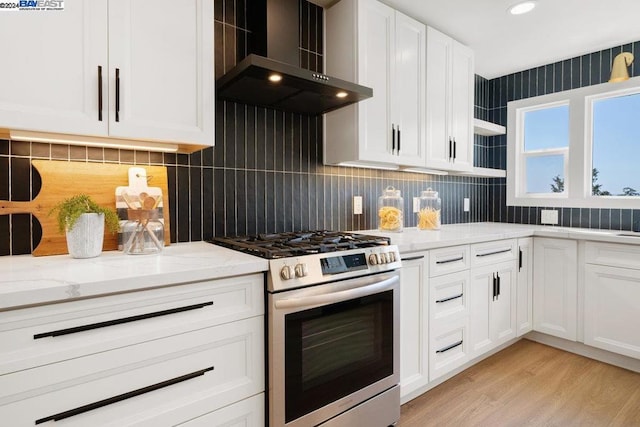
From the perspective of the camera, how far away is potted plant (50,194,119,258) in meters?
1.31

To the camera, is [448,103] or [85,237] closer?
[85,237]

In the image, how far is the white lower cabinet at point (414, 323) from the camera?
189 centimetres

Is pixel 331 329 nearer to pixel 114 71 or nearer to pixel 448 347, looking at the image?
pixel 448 347

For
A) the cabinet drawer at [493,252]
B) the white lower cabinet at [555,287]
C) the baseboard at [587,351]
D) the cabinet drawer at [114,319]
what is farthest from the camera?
the white lower cabinet at [555,287]

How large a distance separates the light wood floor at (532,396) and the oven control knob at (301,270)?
110 centimetres

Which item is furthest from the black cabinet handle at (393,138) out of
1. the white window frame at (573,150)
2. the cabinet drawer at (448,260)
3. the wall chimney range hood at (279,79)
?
the white window frame at (573,150)

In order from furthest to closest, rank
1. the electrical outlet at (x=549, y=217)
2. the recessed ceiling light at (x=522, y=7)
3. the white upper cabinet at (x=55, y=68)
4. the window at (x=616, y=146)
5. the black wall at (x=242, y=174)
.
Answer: the electrical outlet at (x=549, y=217), the window at (x=616, y=146), the recessed ceiling light at (x=522, y=7), the black wall at (x=242, y=174), the white upper cabinet at (x=55, y=68)

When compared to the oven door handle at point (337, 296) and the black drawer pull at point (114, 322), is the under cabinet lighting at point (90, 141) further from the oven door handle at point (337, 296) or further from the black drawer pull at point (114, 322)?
the oven door handle at point (337, 296)

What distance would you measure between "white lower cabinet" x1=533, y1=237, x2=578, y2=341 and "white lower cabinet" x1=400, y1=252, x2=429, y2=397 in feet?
4.61

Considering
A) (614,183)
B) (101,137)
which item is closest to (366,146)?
(101,137)

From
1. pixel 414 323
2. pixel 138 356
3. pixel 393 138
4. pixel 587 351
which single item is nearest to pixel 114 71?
pixel 138 356

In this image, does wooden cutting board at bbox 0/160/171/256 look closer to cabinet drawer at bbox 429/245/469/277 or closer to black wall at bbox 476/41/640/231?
cabinet drawer at bbox 429/245/469/277

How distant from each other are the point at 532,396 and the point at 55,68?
2873mm

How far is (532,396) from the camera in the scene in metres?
2.07
